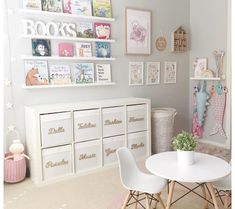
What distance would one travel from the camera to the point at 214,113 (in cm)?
464

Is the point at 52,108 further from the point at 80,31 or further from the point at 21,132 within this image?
the point at 80,31

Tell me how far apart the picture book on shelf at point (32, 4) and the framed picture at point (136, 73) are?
61.1 inches

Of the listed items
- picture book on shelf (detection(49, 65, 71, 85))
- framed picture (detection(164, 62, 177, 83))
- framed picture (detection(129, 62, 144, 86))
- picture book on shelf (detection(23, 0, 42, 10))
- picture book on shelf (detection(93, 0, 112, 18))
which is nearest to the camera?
picture book on shelf (detection(23, 0, 42, 10))

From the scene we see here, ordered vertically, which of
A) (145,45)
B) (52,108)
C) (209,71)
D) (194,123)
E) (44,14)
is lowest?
(194,123)

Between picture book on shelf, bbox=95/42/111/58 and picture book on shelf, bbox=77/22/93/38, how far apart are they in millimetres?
173

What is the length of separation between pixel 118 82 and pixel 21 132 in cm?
156

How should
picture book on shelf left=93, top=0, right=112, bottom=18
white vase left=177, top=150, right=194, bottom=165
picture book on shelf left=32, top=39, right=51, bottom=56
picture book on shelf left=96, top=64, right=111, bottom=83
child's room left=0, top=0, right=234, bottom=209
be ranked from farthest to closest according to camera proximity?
1. picture book on shelf left=96, top=64, right=111, bottom=83
2. picture book on shelf left=93, top=0, right=112, bottom=18
3. picture book on shelf left=32, top=39, right=51, bottom=56
4. child's room left=0, top=0, right=234, bottom=209
5. white vase left=177, top=150, right=194, bottom=165

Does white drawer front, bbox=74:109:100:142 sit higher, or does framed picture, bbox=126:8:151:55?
framed picture, bbox=126:8:151:55

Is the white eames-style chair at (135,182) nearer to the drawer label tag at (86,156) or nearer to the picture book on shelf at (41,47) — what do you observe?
the drawer label tag at (86,156)

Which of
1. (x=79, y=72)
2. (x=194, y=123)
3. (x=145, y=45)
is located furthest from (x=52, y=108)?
(x=194, y=123)

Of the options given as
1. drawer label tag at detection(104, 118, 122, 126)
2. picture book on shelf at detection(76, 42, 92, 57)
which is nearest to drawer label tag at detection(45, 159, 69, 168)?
drawer label tag at detection(104, 118, 122, 126)

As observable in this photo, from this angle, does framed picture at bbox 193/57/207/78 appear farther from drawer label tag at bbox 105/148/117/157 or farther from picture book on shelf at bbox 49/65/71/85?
picture book on shelf at bbox 49/65/71/85

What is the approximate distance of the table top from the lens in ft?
6.42

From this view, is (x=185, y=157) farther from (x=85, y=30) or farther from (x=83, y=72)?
(x=85, y=30)
